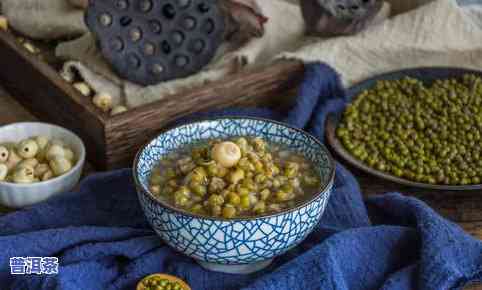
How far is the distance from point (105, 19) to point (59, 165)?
35 cm

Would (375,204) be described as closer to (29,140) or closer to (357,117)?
(357,117)

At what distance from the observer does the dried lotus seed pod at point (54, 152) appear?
3.79 feet

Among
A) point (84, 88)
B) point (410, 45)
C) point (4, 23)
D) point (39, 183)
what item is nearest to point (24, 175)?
point (39, 183)

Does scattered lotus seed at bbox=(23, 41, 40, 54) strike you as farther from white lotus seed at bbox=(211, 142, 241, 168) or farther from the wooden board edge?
white lotus seed at bbox=(211, 142, 241, 168)

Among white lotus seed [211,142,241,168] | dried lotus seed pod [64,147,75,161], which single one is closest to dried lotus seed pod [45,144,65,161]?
dried lotus seed pod [64,147,75,161]

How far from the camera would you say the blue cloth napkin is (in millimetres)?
946

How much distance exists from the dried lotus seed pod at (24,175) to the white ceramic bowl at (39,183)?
0.6 inches

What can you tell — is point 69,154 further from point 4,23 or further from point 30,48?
point 4,23

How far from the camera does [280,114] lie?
4.50 ft

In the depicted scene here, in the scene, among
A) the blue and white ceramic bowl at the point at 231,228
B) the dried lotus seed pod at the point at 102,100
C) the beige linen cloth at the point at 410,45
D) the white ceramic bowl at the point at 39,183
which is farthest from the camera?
the beige linen cloth at the point at 410,45

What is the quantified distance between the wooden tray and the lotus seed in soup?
169mm

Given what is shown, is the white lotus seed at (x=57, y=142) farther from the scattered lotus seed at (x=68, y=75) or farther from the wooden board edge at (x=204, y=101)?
the scattered lotus seed at (x=68, y=75)

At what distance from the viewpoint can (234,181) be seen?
968 millimetres

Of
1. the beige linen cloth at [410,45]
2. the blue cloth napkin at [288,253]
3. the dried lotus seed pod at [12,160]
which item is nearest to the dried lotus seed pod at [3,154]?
the dried lotus seed pod at [12,160]
